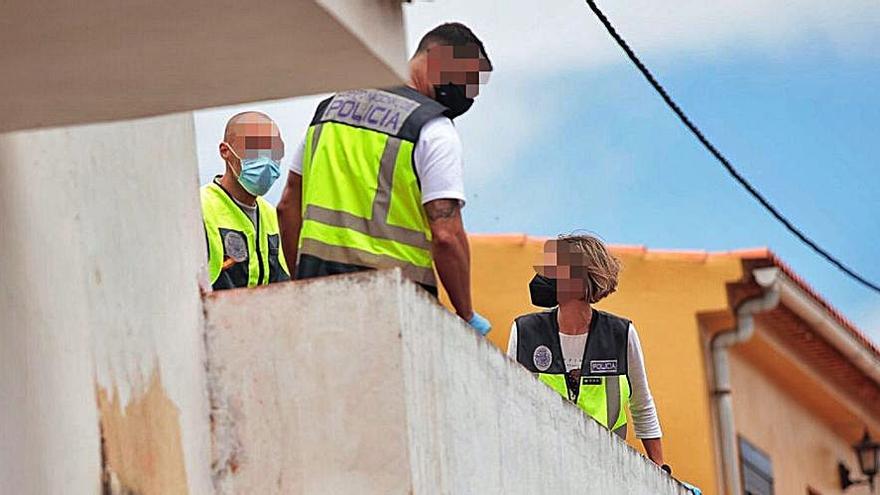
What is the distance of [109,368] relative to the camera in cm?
469

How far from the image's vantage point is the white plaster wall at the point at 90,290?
433 cm

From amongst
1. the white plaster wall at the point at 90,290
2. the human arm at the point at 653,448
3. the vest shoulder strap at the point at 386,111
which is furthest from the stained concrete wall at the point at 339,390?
the human arm at the point at 653,448

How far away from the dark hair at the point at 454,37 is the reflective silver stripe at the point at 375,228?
24.5 inches

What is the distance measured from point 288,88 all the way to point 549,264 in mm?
3020

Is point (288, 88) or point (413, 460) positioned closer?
point (288, 88)

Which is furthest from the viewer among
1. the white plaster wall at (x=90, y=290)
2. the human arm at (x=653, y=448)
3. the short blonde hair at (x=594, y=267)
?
the human arm at (x=653, y=448)

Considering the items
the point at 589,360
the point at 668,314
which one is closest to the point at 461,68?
the point at 589,360

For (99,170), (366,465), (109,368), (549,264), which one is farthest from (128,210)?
(549,264)

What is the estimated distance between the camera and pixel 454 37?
6219mm

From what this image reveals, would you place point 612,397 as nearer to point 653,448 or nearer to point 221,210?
point 653,448

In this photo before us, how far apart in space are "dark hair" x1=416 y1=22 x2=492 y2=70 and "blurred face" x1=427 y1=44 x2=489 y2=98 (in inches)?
0.5

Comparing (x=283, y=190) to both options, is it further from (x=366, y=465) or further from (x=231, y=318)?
(x=366, y=465)

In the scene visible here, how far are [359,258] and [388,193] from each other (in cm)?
21

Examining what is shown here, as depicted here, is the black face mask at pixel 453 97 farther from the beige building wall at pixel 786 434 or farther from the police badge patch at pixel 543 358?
the beige building wall at pixel 786 434
